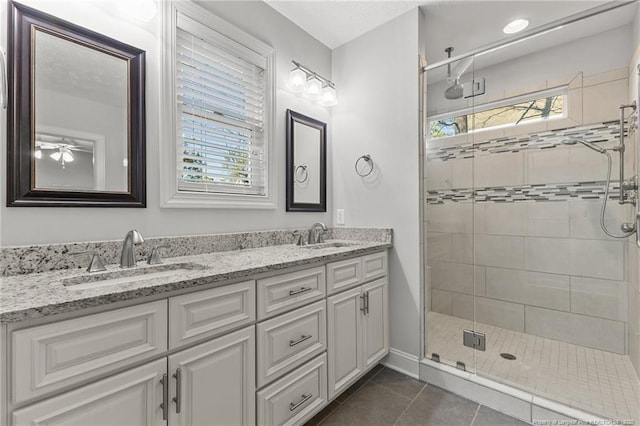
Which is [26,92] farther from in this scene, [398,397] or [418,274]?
[398,397]

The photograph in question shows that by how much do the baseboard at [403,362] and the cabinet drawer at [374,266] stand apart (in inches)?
22.7

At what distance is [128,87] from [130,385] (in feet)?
4.17

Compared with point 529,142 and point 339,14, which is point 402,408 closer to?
point 529,142

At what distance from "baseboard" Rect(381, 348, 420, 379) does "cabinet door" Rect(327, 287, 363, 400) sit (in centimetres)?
41

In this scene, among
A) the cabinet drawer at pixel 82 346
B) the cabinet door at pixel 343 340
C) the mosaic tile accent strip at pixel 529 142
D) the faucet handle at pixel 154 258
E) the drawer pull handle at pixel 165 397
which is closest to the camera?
the cabinet drawer at pixel 82 346

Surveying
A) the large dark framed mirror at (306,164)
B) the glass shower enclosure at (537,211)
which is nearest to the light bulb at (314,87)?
the large dark framed mirror at (306,164)

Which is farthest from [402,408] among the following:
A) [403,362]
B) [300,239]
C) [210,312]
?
[210,312]

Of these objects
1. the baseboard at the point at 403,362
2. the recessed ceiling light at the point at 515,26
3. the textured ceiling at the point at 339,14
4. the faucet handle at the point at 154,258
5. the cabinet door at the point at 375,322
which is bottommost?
the baseboard at the point at 403,362

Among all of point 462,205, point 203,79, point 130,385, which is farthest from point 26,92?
point 462,205

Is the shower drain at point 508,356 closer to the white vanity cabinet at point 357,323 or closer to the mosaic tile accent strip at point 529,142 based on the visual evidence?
the white vanity cabinet at point 357,323

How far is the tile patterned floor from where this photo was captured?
61.7 inches

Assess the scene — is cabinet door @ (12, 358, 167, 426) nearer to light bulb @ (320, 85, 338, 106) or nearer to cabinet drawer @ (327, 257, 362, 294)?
cabinet drawer @ (327, 257, 362, 294)

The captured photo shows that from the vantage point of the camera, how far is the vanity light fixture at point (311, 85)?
6.93 feet

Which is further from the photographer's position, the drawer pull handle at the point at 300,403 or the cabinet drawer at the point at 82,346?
the drawer pull handle at the point at 300,403
